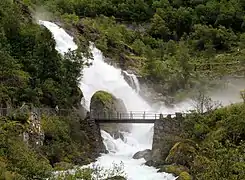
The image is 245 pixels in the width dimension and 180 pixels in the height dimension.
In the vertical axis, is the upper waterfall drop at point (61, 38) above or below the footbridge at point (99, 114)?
above

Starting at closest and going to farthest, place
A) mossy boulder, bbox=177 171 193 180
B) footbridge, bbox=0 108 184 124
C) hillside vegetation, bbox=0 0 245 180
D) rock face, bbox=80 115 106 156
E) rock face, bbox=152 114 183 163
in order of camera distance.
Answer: hillside vegetation, bbox=0 0 245 180, mossy boulder, bbox=177 171 193 180, footbridge, bbox=0 108 184 124, rock face, bbox=152 114 183 163, rock face, bbox=80 115 106 156

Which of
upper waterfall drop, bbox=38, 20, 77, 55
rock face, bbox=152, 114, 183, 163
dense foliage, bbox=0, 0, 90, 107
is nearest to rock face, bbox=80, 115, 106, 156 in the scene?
dense foliage, bbox=0, 0, 90, 107

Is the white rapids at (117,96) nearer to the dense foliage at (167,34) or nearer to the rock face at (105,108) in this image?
the rock face at (105,108)

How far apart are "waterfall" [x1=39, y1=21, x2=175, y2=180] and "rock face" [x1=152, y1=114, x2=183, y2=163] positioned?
1.63 metres

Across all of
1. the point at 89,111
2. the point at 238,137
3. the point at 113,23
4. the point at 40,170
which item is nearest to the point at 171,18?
the point at 113,23

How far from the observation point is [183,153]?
3772cm

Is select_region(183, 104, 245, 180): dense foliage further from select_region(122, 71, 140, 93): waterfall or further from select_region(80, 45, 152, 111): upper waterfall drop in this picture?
select_region(122, 71, 140, 93): waterfall

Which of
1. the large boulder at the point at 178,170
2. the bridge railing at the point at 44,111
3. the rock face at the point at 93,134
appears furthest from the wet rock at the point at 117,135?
the large boulder at the point at 178,170

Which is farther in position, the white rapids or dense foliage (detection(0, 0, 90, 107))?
the white rapids

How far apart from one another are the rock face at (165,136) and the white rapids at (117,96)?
158 cm

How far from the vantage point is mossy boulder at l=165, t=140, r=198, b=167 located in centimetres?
3706

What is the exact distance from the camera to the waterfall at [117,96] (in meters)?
40.5

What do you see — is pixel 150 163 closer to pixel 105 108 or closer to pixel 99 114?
pixel 99 114

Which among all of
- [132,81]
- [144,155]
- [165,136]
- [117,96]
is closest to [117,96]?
[117,96]
